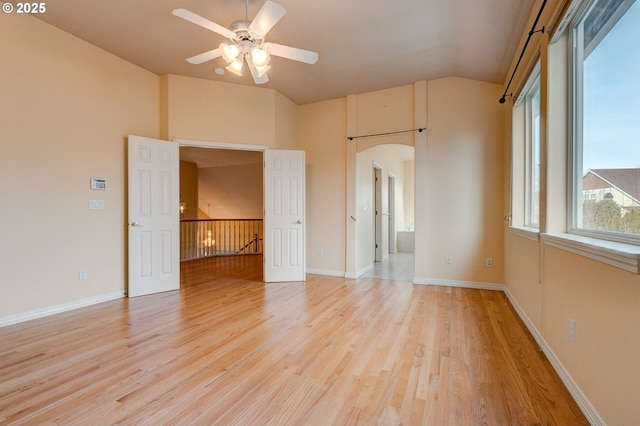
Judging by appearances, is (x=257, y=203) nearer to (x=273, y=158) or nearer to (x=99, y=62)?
(x=273, y=158)

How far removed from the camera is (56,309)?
3.11m

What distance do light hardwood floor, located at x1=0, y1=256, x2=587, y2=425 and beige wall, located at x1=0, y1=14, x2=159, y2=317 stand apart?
442 mm

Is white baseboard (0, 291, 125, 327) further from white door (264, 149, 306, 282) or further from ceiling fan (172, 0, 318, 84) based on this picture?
ceiling fan (172, 0, 318, 84)

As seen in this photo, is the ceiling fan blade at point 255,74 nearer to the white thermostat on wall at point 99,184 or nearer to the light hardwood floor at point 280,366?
the white thermostat on wall at point 99,184

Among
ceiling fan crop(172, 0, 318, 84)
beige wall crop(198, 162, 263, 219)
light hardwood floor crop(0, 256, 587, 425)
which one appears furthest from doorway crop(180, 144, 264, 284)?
ceiling fan crop(172, 0, 318, 84)

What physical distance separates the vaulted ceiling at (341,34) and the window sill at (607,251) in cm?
217

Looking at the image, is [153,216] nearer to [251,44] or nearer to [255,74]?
[255,74]

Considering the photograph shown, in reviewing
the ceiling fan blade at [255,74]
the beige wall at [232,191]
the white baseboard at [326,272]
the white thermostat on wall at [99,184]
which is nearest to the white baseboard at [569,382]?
the white baseboard at [326,272]

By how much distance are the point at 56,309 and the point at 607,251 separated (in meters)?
4.61

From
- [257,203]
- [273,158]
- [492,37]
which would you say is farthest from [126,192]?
[257,203]

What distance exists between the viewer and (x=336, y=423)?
1.49m

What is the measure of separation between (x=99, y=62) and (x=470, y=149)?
16.4 ft

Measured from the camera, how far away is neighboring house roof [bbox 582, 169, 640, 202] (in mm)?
1434

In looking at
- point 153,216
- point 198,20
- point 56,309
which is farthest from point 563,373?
point 56,309
